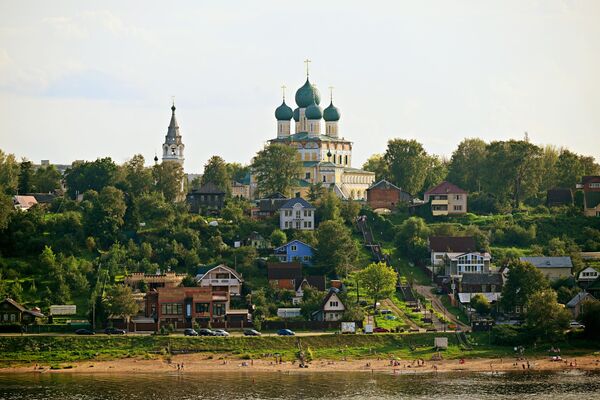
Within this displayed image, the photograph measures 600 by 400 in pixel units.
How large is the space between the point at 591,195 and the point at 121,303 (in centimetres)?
4933

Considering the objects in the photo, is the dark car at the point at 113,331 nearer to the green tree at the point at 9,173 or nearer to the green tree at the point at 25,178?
the green tree at the point at 9,173

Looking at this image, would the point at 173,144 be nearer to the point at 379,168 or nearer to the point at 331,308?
the point at 379,168

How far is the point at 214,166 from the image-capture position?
129250 millimetres

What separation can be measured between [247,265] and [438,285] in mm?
14764

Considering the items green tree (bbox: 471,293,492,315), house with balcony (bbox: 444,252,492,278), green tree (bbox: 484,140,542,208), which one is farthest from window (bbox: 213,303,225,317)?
green tree (bbox: 484,140,542,208)

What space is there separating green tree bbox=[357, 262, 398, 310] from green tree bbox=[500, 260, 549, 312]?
8009 millimetres

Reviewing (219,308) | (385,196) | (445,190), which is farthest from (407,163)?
(219,308)

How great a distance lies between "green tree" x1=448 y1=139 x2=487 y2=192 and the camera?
12988 centimetres

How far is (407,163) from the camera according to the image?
126562 millimetres

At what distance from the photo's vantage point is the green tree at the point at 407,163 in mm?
126625

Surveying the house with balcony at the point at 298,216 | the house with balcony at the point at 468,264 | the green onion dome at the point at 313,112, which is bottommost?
→ the house with balcony at the point at 468,264

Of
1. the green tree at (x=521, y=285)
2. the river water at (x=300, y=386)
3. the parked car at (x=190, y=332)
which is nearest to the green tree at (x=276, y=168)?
the green tree at (x=521, y=285)

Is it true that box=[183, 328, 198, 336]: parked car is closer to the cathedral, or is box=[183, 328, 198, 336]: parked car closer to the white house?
the white house

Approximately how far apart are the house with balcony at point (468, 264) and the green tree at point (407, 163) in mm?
24387
